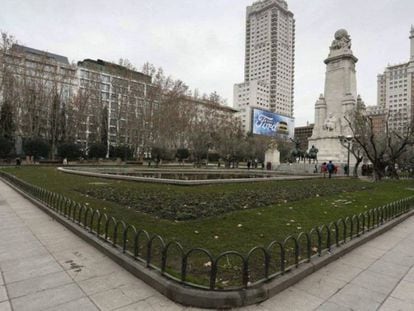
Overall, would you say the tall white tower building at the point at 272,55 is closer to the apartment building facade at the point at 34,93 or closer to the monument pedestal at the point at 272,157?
the monument pedestal at the point at 272,157

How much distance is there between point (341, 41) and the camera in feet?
138

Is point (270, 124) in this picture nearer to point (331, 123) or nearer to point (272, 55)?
point (272, 55)

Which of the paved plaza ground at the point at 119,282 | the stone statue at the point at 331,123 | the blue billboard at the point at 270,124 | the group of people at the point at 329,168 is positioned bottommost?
the paved plaza ground at the point at 119,282

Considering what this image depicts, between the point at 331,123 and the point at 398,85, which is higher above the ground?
the point at 398,85

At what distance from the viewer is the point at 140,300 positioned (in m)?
3.71

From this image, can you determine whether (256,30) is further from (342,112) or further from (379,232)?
(379,232)

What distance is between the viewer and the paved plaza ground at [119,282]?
3645mm

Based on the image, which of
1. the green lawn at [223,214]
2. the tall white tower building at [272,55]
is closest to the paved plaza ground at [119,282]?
the green lawn at [223,214]

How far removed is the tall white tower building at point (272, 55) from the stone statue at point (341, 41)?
8994 centimetres

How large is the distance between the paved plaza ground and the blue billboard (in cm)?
9460

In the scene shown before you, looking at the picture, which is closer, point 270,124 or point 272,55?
point 270,124

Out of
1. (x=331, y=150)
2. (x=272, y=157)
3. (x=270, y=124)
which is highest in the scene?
(x=270, y=124)

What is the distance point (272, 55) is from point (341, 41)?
108 m

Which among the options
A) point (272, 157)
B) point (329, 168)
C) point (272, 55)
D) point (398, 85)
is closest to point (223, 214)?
point (329, 168)
